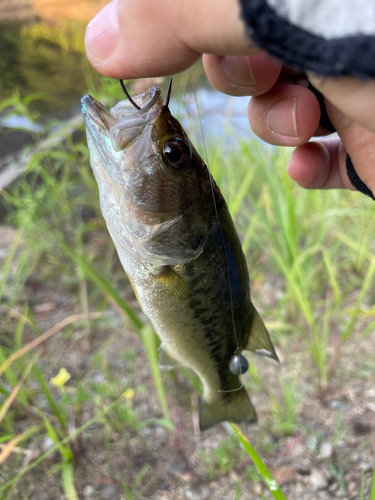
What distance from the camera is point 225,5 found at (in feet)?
2.07

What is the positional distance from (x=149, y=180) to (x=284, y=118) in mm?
624

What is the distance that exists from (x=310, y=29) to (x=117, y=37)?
467 mm

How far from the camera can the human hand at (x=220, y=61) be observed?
2.19 ft

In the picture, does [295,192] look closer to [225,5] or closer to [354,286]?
[354,286]

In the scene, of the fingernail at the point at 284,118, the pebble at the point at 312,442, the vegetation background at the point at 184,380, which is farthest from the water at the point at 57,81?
the pebble at the point at 312,442

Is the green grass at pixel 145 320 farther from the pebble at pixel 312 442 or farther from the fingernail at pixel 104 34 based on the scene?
the fingernail at pixel 104 34

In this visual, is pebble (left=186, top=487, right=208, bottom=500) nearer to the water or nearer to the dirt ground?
the dirt ground

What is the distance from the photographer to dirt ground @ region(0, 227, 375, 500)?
5.16 ft

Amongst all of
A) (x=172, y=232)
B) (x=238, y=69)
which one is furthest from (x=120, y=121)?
(x=238, y=69)

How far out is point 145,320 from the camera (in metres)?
2.30

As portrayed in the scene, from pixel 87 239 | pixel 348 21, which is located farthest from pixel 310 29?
pixel 87 239

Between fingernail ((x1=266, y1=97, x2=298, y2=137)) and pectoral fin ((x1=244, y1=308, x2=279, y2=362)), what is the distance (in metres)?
0.71

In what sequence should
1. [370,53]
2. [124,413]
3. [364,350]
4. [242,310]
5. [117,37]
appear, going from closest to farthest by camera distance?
[370,53] < [117,37] < [242,310] < [124,413] < [364,350]

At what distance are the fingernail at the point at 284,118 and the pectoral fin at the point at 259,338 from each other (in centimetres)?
71
